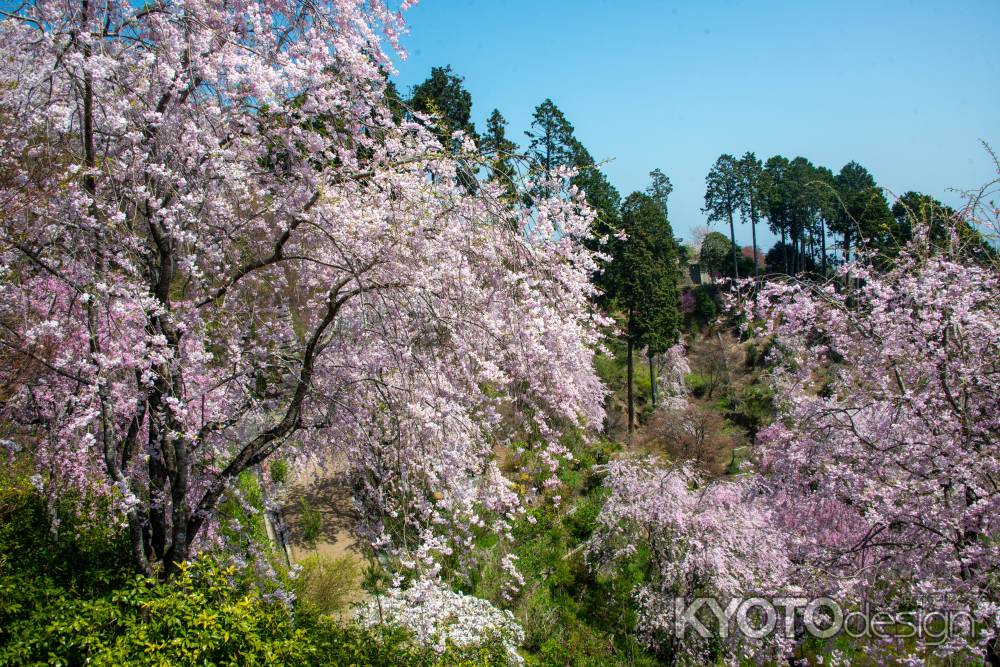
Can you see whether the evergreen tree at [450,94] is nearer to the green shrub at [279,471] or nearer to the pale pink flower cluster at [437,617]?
the green shrub at [279,471]

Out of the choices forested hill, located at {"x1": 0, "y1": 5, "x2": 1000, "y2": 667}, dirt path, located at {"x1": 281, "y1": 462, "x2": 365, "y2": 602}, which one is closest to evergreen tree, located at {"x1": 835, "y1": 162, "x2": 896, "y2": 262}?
forested hill, located at {"x1": 0, "y1": 5, "x2": 1000, "y2": 667}

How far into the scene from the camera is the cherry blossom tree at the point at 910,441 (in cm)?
491

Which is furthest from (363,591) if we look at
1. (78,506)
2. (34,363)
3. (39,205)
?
(39,205)

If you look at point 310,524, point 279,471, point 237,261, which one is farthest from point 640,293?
point 237,261

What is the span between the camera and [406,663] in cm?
445

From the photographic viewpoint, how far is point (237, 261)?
16.8 ft

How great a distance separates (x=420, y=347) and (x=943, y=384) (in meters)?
4.62

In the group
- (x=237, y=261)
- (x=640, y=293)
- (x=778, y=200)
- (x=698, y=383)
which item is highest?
(x=778, y=200)

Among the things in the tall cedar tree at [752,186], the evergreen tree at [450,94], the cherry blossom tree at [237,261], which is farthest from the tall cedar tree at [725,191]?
the cherry blossom tree at [237,261]

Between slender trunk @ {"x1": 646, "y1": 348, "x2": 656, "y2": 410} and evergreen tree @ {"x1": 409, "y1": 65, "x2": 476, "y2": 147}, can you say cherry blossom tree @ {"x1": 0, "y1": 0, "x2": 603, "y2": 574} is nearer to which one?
evergreen tree @ {"x1": 409, "y1": 65, "x2": 476, "y2": 147}

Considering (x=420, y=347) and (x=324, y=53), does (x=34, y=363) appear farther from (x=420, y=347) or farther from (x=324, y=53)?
(x=324, y=53)

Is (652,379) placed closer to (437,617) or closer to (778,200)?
(778,200)

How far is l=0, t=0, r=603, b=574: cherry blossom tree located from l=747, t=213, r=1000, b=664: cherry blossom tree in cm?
290

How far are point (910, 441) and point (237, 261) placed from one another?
6.45m
